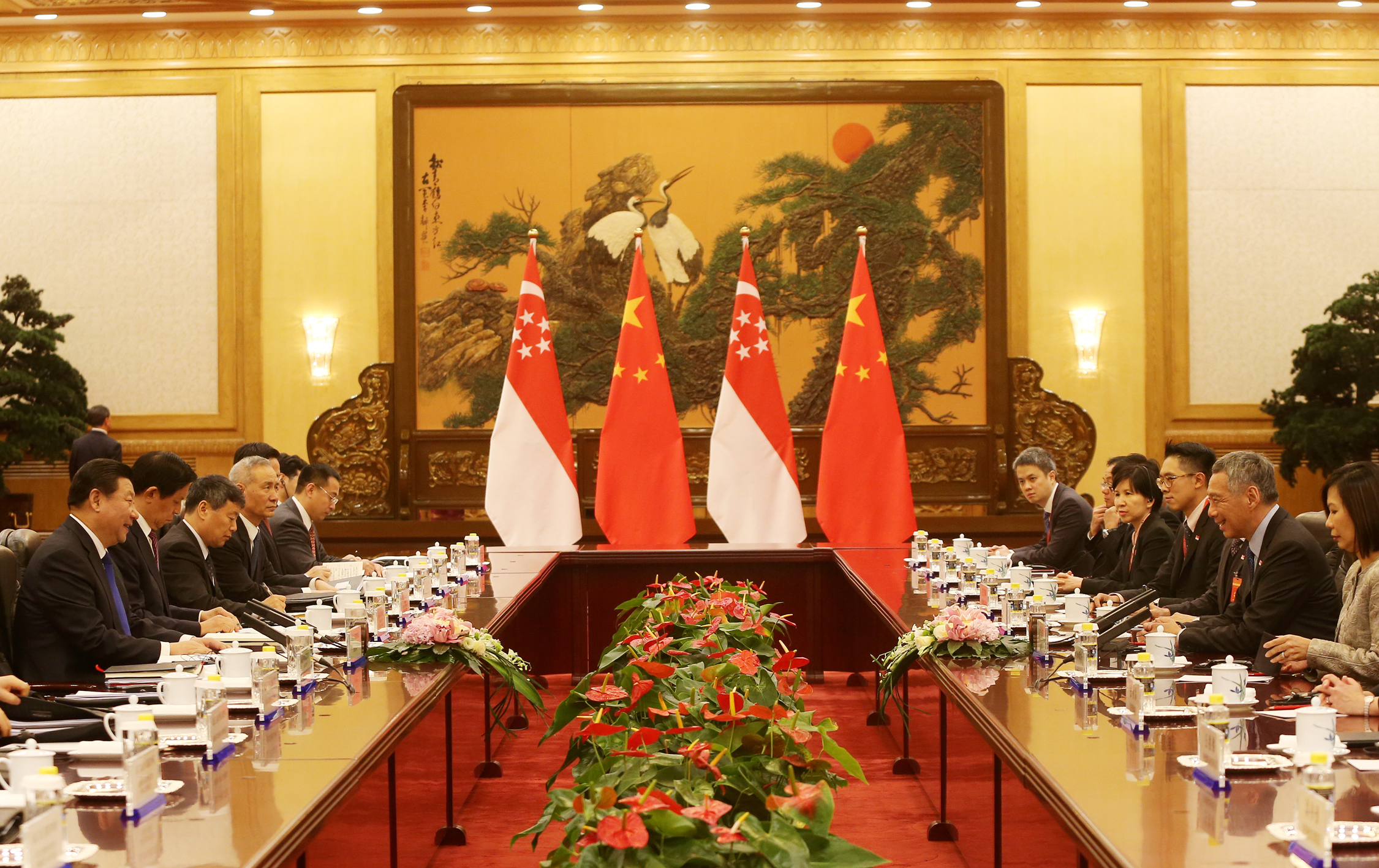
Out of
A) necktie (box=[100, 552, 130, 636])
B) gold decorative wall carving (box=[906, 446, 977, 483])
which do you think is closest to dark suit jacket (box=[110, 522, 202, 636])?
necktie (box=[100, 552, 130, 636])

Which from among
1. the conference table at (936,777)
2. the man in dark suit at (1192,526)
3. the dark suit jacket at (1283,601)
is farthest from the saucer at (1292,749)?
the man in dark suit at (1192,526)

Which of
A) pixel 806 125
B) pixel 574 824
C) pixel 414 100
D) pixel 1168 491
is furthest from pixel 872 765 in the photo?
pixel 414 100

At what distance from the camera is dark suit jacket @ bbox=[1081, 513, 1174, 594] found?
17.0 ft

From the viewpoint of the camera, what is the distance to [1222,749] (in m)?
2.12

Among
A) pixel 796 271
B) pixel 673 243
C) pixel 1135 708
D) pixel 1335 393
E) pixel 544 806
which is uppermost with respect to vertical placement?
pixel 673 243

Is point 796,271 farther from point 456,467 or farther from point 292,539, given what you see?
point 292,539

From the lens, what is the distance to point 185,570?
15.1 feet

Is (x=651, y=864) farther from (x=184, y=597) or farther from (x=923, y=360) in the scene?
(x=923, y=360)

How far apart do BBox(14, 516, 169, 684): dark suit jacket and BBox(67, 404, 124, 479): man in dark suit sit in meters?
5.07

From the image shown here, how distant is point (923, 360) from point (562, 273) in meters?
2.64

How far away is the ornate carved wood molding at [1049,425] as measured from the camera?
8938mm

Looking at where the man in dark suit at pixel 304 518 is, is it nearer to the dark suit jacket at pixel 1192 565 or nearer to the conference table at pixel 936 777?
the conference table at pixel 936 777

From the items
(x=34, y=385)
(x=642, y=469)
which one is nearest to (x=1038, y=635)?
(x=642, y=469)

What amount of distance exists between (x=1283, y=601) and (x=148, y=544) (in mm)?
3575
